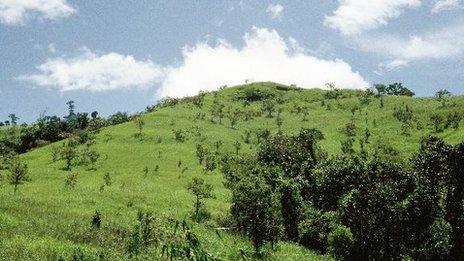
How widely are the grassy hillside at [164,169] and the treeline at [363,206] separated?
3439mm

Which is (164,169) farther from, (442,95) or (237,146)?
(442,95)

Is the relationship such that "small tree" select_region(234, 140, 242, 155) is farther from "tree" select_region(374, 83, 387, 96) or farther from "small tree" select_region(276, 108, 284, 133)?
"tree" select_region(374, 83, 387, 96)

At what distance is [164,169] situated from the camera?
3078 inches

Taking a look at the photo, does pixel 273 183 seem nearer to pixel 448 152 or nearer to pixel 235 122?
pixel 448 152

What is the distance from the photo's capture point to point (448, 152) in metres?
56.8

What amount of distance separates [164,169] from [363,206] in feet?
116

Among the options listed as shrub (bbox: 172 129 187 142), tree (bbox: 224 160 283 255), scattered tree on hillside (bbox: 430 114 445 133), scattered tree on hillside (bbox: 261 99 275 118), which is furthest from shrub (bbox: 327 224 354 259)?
scattered tree on hillside (bbox: 261 99 275 118)

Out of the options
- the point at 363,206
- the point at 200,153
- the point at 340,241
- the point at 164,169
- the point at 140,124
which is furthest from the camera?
the point at 140,124

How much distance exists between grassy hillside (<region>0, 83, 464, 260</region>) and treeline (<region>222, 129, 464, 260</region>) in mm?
3439

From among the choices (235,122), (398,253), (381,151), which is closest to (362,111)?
(235,122)

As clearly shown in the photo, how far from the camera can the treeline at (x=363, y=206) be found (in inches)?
1864

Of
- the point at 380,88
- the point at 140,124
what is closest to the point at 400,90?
the point at 380,88

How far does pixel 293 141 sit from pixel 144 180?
2187 centimetres

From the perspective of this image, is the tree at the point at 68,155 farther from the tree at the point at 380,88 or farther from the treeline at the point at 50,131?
the tree at the point at 380,88
